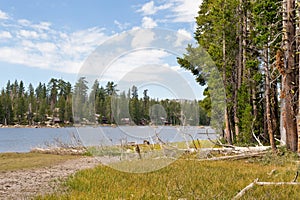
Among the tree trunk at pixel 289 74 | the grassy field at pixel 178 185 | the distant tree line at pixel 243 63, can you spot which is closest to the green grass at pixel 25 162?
the grassy field at pixel 178 185

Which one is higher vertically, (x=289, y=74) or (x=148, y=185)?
(x=289, y=74)

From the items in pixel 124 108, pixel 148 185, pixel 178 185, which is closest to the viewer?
pixel 178 185

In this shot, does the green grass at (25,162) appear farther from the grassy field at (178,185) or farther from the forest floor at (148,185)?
the grassy field at (178,185)

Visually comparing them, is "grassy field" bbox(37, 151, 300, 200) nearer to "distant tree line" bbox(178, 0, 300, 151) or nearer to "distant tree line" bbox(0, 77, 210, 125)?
"distant tree line" bbox(0, 77, 210, 125)

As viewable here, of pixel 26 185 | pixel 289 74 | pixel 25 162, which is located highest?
pixel 289 74

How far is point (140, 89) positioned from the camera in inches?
495

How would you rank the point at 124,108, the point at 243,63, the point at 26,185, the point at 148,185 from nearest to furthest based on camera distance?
the point at 148,185
the point at 26,185
the point at 124,108
the point at 243,63

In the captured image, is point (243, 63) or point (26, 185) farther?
Result: point (243, 63)

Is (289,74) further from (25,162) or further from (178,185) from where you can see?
(25,162)

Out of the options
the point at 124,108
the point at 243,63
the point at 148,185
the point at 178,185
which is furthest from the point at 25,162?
the point at 243,63

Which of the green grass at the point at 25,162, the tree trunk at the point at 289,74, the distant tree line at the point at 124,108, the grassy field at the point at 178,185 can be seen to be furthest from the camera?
the tree trunk at the point at 289,74

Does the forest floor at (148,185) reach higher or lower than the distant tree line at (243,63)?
lower

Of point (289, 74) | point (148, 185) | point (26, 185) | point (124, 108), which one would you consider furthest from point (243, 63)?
point (26, 185)

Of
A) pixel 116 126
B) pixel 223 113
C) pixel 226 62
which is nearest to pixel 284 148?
pixel 223 113
